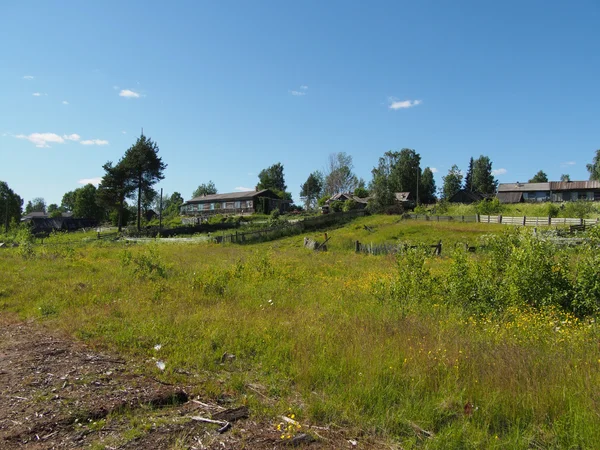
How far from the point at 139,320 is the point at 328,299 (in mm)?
4337

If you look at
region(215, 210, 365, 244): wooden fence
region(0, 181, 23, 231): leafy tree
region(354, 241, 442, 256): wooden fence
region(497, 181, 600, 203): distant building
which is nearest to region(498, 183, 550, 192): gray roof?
region(497, 181, 600, 203): distant building

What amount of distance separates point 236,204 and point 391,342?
68.0m

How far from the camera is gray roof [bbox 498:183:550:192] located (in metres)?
71.2

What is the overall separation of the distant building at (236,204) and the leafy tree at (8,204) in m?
31.7

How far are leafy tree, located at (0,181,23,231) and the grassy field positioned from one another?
3017 inches

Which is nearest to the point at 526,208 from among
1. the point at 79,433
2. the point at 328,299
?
the point at 328,299

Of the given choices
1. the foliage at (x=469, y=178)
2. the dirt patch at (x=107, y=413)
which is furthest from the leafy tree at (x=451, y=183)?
the dirt patch at (x=107, y=413)

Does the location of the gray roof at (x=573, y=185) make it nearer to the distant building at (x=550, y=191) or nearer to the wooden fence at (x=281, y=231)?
the distant building at (x=550, y=191)

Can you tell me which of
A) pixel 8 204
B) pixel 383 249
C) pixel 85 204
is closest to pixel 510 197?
pixel 383 249

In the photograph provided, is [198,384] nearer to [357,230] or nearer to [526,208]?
[357,230]

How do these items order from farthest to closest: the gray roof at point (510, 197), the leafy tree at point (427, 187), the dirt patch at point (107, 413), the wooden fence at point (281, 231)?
the leafy tree at point (427, 187) < the gray roof at point (510, 197) < the wooden fence at point (281, 231) < the dirt patch at point (107, 413)

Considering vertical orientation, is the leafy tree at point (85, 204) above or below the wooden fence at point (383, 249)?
above

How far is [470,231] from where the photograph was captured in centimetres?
3141

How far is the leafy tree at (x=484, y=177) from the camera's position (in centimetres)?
9731
